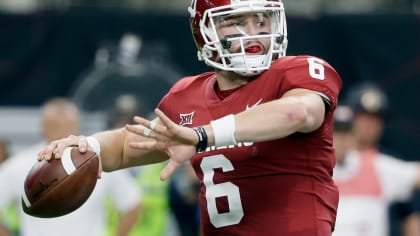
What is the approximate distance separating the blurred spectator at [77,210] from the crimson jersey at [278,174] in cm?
255

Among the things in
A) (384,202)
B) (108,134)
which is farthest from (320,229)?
(384,202)

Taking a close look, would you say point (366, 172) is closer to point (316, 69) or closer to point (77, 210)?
point (77, 210)

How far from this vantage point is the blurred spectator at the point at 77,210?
22.1ft

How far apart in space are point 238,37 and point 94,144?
2.17 ft

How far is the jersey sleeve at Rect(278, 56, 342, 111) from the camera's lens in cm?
414

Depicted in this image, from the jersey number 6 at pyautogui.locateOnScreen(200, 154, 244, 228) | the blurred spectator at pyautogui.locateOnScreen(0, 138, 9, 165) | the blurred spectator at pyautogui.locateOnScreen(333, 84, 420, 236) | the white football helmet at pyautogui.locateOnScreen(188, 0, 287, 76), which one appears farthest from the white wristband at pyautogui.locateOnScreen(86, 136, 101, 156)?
the blurred spectator at pyautogui.locateOnScreen(0, 138, 9, 165)

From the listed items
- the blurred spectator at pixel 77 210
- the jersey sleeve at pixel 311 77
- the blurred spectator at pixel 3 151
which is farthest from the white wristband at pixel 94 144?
the blurred spectator at pixel 3 151

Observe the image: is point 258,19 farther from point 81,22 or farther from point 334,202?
point 81,22

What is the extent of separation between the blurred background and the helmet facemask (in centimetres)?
311

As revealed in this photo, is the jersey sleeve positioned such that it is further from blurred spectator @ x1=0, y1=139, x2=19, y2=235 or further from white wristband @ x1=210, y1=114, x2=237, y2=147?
blurred spectator @ x1=0, y1=139, x2=19, y2=235

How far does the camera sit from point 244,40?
14.1 ft

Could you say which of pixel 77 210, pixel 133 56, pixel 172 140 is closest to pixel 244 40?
pixel 172 140

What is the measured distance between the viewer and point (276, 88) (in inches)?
166

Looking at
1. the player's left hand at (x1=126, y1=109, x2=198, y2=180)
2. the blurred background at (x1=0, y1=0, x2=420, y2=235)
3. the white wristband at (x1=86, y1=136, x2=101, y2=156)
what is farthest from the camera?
the blurred background at (x1=0, y1=0, x2=420, y2=235)
